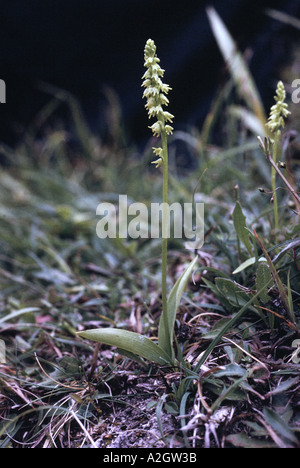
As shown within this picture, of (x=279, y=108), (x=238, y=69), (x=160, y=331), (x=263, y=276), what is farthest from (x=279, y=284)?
(x=238, y=69)

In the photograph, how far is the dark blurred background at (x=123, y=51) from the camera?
217 centimetres

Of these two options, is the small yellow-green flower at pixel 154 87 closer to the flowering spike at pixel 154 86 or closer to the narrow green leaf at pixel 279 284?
the flowering spike at pixel 154 86

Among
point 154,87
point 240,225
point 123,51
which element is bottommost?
point 240,225

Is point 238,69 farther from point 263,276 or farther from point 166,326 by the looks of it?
point 166,326

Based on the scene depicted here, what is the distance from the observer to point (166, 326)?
0.85m

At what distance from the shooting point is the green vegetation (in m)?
0.79

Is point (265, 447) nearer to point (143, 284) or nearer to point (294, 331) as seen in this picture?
point (294, 331)

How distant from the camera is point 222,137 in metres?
2.22

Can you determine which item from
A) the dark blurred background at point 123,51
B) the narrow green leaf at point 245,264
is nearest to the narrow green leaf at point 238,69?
the dark blurred background at point 123,51

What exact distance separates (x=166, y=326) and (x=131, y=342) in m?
0.08

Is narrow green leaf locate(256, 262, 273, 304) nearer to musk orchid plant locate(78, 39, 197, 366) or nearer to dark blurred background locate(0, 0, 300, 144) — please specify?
musk orchid plant locate(78, 39, 197, 366)

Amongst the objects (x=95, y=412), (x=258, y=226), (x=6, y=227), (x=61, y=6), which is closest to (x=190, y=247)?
(x=258, y=226)

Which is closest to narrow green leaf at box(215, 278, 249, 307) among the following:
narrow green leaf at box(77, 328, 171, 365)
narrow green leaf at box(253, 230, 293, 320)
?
narrow green leaf at box(253, 230, 293, 320)
